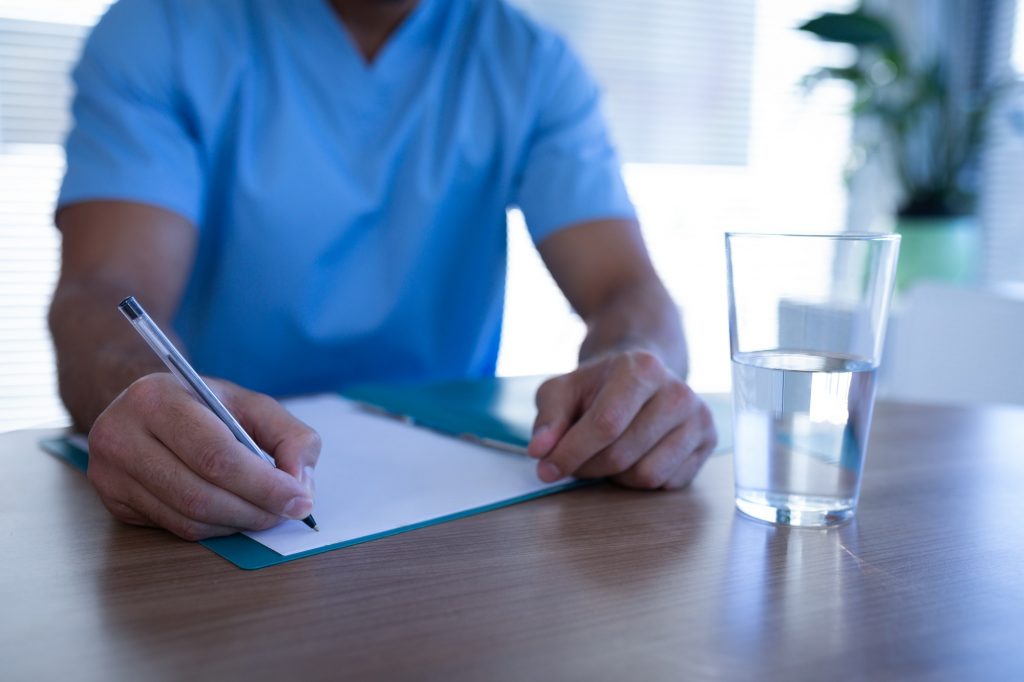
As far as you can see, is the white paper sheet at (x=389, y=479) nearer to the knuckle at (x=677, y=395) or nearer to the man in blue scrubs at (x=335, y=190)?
the knuckle at (x=677, y=395)

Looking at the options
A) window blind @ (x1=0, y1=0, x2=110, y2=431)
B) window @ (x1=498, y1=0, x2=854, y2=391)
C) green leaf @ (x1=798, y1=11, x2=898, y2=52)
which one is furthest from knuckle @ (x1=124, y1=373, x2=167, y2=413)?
green leaf @ (x1=798, y1=11, x2=898, y2=52)

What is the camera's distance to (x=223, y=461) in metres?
0.49

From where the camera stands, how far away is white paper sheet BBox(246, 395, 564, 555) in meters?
0.53

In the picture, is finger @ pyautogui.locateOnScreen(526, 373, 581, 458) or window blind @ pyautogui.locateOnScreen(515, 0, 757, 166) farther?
window blind @ pyautogui.locateOnScreen(515, 0, 757, 166)

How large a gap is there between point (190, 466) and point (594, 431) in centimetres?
25

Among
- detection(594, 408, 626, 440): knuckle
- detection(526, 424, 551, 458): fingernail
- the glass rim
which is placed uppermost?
the glass rim

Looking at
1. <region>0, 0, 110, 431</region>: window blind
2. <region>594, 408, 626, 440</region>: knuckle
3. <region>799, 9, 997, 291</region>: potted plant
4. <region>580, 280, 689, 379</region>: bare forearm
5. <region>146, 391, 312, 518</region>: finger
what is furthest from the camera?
<region>799, 9, 997, 291</region>: potted plant

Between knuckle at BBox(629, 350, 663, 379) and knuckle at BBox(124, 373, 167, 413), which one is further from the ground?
knuckle at BBox(124, 373, 167, 413)

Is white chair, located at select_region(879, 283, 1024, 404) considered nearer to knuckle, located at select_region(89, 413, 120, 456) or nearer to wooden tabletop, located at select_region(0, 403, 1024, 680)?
wooden tabletop, located at select_region(0, 403, 1024, 680)

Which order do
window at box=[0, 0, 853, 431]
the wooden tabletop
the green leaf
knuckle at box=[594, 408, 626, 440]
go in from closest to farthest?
the wooden tabletop → knuckle at box=[594, 408, 626, 440] → the green leaf → window at box=[0, 0, 853, 431]

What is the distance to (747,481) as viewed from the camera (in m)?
0.59

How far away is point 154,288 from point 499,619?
0.64 meters

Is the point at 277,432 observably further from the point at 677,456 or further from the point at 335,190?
the point at 335,190

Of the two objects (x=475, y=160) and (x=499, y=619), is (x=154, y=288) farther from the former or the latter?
(x=499, y=619)
